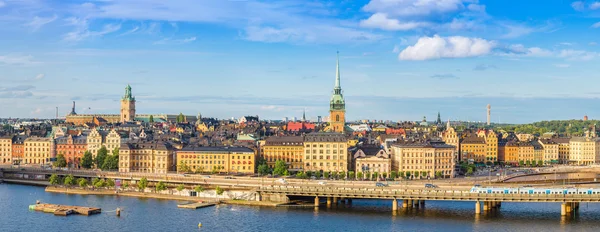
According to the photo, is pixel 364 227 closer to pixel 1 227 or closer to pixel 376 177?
pixel 1 227

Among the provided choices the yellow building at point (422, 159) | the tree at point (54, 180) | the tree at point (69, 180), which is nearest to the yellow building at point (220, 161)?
the tree at point (69, 180)

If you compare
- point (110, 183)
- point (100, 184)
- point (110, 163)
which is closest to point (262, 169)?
point (110, 163)

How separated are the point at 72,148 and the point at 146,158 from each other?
19098mm

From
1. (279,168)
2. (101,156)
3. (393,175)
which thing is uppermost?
(101,156)

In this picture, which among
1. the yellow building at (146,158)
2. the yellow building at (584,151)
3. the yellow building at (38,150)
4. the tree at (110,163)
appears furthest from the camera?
the yellow building at (584,151)

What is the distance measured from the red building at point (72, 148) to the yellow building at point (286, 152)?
1034 inches

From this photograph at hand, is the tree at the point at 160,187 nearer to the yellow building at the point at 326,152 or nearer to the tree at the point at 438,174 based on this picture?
the yellow building at the point at 326,152

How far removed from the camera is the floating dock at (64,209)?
230ft

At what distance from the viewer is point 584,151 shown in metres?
140

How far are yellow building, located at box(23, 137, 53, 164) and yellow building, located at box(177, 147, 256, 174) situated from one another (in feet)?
85.0

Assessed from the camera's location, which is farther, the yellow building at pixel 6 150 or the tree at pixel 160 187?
the yellow building at pixel 6 150

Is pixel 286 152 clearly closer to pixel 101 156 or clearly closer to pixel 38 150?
pixel 101 156

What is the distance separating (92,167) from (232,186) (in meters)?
33.4

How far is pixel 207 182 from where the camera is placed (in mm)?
88125
